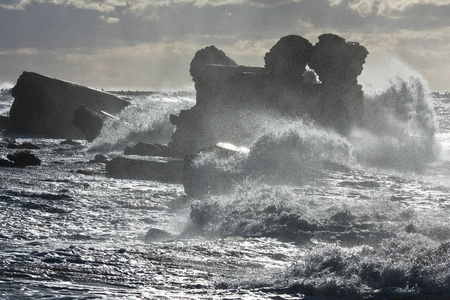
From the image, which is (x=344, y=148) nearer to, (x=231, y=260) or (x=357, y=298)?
(x=231, y=260)

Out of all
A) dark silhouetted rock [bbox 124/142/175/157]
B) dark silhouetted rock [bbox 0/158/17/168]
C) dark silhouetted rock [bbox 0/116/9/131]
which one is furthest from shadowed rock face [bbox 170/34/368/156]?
dark silhouetted rock [bbox 0/116/9/131]

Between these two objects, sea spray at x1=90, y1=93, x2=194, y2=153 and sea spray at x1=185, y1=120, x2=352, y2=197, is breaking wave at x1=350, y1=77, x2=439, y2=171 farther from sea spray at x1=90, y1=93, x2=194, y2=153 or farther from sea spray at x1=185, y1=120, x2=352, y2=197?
sea spray at x1=90, y1=93, x2=194, y2=153

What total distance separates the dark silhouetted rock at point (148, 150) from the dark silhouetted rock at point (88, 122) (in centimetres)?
878

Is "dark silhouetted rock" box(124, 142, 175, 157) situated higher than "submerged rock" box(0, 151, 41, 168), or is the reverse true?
"dark silhouetted rock" box(124, 142, 175, 157)

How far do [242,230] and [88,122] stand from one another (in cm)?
2114

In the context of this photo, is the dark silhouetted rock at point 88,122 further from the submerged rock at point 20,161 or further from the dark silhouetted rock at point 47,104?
the submerged rock at point 20,161

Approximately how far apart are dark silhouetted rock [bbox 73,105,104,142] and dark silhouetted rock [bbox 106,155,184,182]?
1255 cm

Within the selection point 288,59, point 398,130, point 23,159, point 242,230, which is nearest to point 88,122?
point 288,59

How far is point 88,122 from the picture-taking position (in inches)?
1123

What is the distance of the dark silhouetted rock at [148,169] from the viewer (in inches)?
600

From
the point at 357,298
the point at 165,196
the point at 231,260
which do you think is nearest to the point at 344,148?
the point at 165,196

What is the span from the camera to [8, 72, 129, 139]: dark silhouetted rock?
3338cm

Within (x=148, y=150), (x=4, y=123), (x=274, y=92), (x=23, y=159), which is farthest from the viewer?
(x=4, y=123)

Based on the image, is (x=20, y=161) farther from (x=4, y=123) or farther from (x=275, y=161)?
(x=4, y=123)
